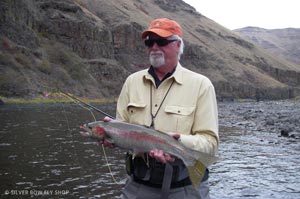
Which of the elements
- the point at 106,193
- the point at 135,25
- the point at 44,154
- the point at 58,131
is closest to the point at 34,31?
the point at 135,25

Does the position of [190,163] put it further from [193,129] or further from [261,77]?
[261,77]

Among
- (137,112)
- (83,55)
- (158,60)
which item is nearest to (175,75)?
(158,60)

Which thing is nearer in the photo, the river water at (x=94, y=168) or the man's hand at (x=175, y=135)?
the man's hand at (x=175, y=135)

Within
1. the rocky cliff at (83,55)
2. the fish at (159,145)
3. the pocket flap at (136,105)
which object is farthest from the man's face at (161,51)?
the rocky cliff at (83,55)

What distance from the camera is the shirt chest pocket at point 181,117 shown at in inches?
176

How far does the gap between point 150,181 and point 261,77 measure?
491ft

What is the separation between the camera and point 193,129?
4551 mm

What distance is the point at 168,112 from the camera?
452 cm

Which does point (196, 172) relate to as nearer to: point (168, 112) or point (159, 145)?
point (159, 145)

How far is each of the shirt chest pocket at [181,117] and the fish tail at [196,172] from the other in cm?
43

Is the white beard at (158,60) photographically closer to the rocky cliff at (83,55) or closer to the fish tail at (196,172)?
the fish tail at (196,172)

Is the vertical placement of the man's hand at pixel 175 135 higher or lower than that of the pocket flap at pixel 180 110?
lower

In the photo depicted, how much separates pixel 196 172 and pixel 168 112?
77cm

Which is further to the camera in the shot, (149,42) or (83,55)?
(83,55)
